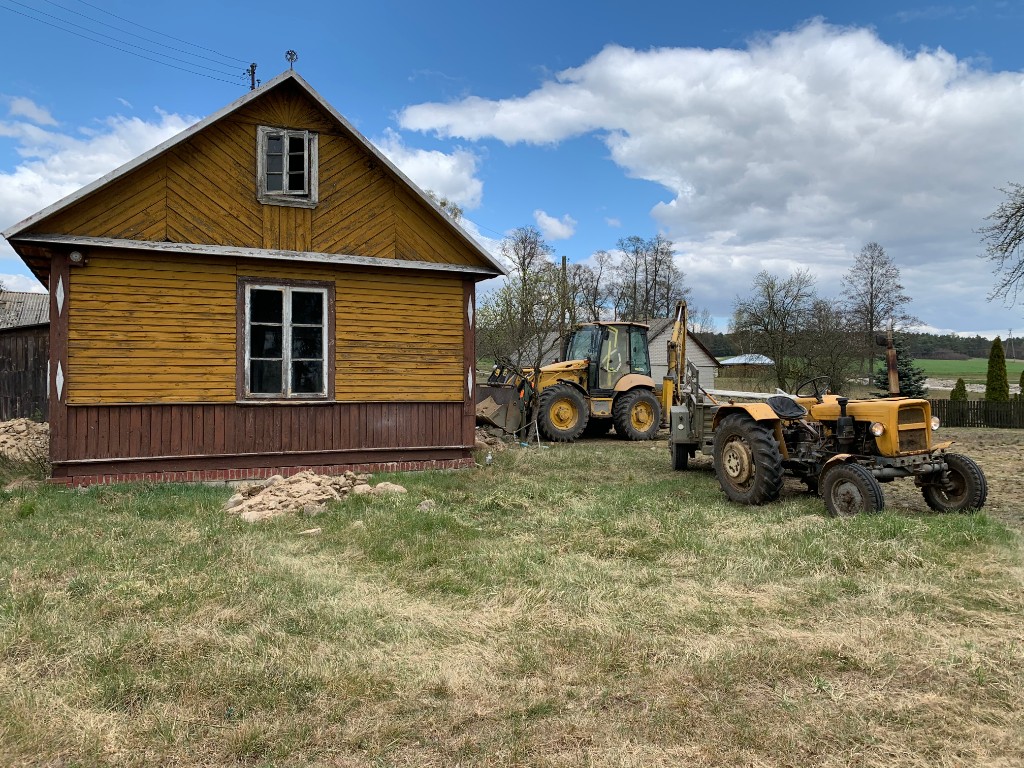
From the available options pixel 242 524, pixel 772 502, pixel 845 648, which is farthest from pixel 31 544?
pixel 772 502

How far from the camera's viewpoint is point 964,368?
197ft

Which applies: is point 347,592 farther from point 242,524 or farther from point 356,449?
point 356,449

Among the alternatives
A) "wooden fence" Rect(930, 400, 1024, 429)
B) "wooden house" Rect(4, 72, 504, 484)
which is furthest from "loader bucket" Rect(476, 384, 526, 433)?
"wooden fence" Rect(930, 400, 1024, 429)

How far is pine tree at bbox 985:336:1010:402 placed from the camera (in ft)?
79.1

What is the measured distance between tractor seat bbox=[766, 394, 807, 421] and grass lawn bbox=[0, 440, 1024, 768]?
4.96ft

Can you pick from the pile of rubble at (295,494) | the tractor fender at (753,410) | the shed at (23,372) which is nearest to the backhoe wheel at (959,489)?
the tractor fender at (753,410)

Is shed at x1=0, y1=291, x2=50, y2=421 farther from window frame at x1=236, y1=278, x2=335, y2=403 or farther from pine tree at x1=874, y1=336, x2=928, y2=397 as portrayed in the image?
pine tree at x1=874, y1=336, x2=928, y2=397

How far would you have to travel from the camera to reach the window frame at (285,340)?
370 inches

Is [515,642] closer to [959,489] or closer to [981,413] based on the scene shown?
[959,489]

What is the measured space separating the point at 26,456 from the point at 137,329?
349cm

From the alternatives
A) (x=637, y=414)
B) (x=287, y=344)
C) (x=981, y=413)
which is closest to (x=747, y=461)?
(x=287, y=344)

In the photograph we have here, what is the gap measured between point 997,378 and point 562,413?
63.9 ft

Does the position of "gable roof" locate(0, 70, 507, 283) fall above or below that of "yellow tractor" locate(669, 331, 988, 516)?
above

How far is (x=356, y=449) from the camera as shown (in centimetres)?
1007
